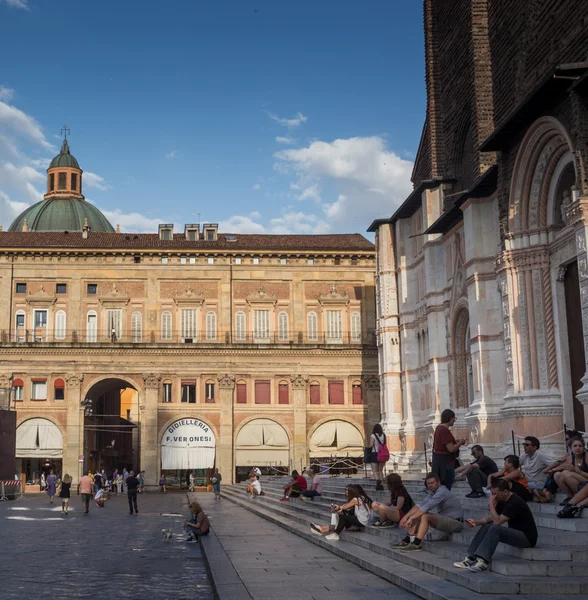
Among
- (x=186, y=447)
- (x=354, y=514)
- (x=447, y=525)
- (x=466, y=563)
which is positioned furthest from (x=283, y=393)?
(x=466, y=563)

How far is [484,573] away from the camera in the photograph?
10508 millimetres

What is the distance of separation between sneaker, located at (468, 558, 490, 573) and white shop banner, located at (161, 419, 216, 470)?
4559cm

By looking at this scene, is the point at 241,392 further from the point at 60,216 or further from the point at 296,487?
the point at 60,216

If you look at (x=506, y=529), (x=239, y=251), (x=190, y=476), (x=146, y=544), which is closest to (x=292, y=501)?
(x=146, y=544)

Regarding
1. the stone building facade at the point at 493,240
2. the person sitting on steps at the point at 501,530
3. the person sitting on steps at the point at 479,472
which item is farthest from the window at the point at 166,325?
the person sitting on steps at the point at 501,530

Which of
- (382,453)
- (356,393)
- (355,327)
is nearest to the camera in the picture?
(382,453)

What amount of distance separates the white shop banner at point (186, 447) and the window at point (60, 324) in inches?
354

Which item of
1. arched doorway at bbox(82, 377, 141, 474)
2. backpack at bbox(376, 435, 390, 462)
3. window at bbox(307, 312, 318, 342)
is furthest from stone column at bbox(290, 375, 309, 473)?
backpack at bbox(376, 435, 390, 462)

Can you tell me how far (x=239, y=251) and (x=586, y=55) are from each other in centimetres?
3961

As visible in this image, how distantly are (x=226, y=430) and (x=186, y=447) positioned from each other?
2606 millimetres

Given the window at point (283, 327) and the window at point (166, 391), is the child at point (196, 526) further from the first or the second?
the window at point (283, 327)

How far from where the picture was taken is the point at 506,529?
10.7 metres

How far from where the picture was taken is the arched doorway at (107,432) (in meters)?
56.8

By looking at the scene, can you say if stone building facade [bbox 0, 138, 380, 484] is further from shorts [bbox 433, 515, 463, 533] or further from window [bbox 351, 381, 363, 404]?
shorts [bbox 433, 515, 463, 533]
